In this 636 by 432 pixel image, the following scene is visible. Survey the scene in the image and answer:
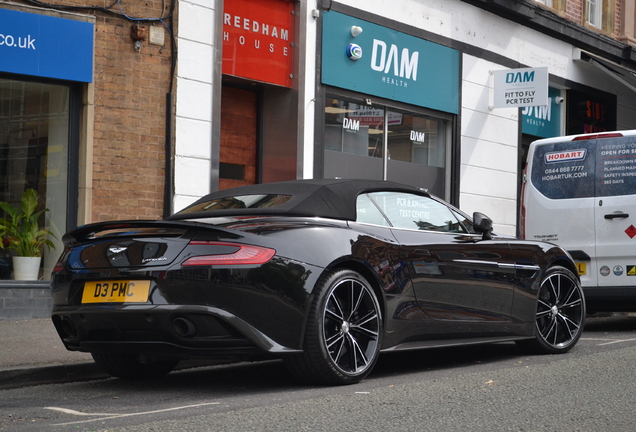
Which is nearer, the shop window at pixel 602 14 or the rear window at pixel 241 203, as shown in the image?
the rear window at pixel 241 203

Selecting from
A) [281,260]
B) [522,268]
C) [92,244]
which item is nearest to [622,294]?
[522,268]

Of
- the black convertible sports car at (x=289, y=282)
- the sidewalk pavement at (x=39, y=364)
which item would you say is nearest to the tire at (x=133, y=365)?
the black convertible sports car at (x=289, y=282)

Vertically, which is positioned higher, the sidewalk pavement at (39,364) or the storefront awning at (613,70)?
the storefront awning at (613,70)

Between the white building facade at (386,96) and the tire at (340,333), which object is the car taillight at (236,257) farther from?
the white building facade at (386,96)

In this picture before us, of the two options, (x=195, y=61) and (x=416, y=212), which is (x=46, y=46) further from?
(x=416, y=212)

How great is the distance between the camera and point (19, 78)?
9.99 m

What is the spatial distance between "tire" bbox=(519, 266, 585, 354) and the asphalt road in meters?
0.37

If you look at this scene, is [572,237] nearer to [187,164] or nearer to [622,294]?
[622,294]

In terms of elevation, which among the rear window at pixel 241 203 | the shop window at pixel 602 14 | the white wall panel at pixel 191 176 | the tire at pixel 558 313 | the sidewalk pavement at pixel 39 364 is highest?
the shop window at pixel 602 14

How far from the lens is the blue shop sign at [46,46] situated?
379 inches

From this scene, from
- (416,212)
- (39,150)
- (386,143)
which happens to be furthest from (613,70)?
(416,212)

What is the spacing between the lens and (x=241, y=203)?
6105mm

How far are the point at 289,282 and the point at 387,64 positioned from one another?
9.52 m

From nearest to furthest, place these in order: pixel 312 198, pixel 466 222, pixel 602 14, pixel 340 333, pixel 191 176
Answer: pixel 340 333, pixel 312 198, pixel 466 222, pixel 191 176, pixel 602 14
